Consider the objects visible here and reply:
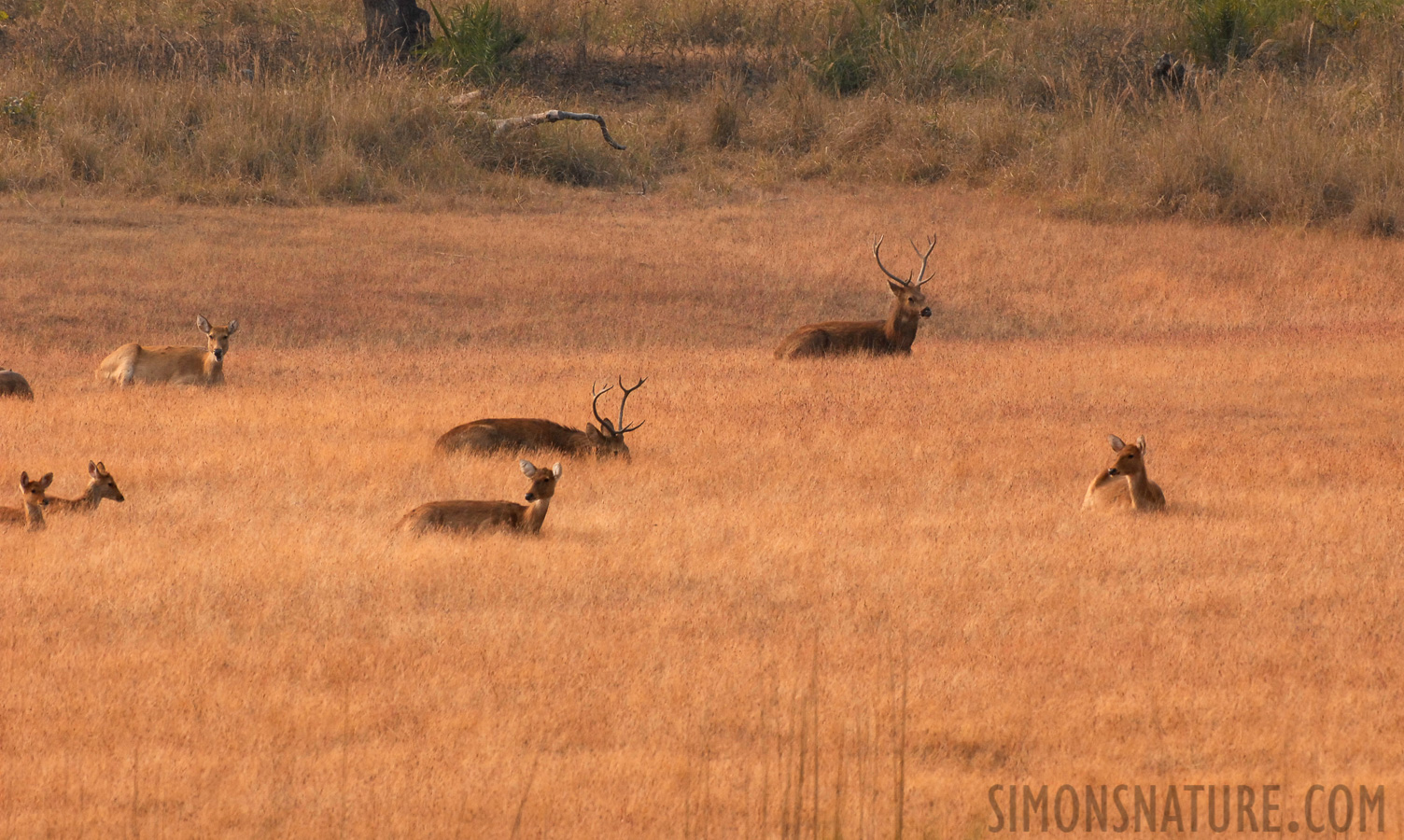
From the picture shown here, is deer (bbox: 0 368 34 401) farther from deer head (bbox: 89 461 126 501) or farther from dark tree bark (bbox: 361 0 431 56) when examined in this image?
dark tree bark (bbox: 361 0 431 56)

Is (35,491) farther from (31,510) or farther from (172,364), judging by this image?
(172,364)

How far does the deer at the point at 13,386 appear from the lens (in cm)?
1300

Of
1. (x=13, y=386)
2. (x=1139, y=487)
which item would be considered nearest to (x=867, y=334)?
(x=1139, y=487)

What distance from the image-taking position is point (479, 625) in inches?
293

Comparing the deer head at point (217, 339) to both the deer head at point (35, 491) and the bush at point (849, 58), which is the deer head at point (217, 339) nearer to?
the deer head at point (35, 491)

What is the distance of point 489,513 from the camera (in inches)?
357

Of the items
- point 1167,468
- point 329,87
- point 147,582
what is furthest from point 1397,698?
point 329,87

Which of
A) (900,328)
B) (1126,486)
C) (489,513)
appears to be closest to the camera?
(489,513)

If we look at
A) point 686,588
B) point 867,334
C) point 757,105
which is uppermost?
point 757,105

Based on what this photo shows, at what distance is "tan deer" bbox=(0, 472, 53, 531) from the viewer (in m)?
8.87

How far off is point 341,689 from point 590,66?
2512 cm

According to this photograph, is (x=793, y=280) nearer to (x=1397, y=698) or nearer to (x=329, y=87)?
(x=329, y=87)

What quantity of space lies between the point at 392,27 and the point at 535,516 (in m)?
21.8

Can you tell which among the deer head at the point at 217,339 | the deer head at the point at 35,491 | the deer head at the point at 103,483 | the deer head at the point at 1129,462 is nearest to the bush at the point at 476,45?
the deer head at the point at 217,339
